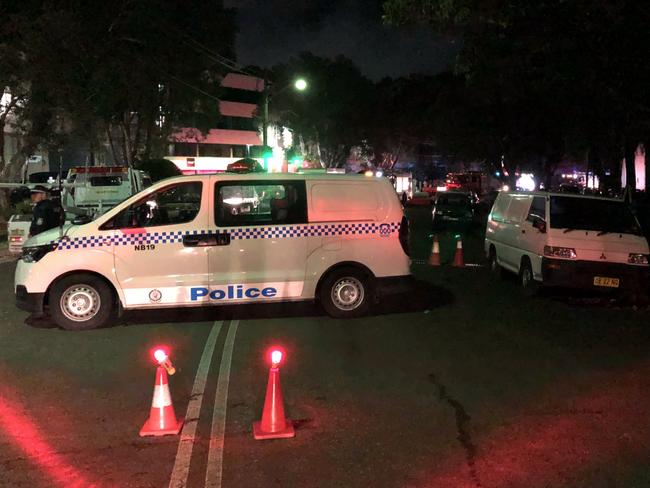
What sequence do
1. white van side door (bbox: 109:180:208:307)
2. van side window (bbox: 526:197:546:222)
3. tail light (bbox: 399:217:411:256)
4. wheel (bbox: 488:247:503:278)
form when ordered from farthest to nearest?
wheel (bbox: 488:247:503:278), van side window (bbox: 526:197:546:222), tail light (bbox: 399:217:411:256), white van side door (bbox: 109:180:208:307)

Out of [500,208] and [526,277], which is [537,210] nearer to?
[526,277]

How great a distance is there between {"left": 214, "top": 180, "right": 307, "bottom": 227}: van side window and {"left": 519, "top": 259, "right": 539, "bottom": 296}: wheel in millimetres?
4326

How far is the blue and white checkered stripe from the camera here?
8611mm

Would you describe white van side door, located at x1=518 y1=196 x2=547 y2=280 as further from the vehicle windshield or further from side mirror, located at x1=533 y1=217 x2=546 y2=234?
the vehicle windshield

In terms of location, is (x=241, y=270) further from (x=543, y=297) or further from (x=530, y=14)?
(x=530, y=14)

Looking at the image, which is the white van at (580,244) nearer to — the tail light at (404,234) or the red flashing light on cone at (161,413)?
the tail light at (404,234)

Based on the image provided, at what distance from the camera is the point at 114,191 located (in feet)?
63.7

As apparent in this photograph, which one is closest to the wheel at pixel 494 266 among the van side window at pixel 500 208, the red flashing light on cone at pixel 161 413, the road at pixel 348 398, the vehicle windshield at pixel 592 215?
the van side window at pixel 500 208

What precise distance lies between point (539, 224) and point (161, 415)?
7690mm

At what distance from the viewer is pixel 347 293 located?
9.41 meters

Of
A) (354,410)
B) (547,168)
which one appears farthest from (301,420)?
(547,168)

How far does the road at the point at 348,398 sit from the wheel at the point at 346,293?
24cm

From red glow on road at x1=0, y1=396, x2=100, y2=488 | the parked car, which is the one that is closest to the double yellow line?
red glow on road at x1=0, y1=396, x2=100, y2=488

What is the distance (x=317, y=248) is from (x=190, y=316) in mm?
2012
